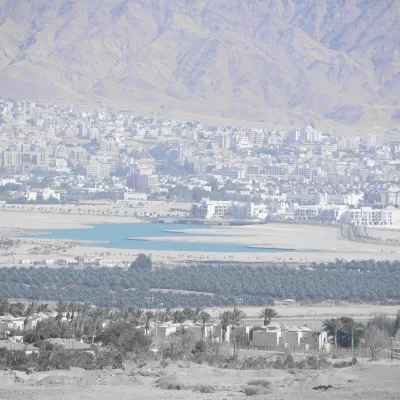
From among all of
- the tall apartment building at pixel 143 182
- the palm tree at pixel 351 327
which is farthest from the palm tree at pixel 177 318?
the tall apartment building at pixel 143 182

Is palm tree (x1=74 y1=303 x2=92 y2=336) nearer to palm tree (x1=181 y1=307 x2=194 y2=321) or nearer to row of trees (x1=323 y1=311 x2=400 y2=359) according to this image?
palm tree (x1=181 y1=307 x2=194 y2=321)

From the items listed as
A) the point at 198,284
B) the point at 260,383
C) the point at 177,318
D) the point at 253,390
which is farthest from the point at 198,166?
the point at 253,390

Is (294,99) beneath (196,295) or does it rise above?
above

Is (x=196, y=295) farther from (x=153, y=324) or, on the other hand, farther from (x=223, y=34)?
(x=223, y=34)

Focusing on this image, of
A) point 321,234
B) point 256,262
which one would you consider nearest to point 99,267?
point 256,262

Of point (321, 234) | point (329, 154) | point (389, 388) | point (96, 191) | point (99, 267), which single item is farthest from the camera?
point (329, 154)

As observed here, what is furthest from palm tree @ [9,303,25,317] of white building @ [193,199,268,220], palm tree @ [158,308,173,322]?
white building @ [193,199,268,220]
